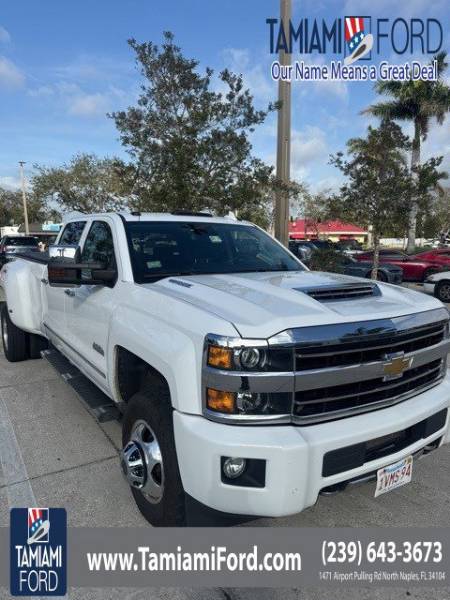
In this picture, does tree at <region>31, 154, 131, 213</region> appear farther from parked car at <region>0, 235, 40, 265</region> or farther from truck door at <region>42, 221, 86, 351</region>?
truck door at <region>42, 221, 86, 351</region>

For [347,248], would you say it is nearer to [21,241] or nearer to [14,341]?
[21,241]

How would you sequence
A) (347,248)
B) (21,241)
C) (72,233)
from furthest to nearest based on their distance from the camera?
(347,248) < (21,241) < (72,233)

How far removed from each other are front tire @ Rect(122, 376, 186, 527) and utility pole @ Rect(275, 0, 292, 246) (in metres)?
5.79

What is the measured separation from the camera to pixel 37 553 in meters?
2.41

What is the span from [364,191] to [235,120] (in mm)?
4489

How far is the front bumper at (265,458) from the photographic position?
2.02m

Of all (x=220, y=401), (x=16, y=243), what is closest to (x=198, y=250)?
(x=220, y=401)

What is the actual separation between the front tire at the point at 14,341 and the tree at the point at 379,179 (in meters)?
8.87

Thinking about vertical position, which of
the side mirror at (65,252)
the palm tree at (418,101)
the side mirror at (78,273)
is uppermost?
the palm tree at (418,101)

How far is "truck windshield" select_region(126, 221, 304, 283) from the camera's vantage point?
11.0 ft

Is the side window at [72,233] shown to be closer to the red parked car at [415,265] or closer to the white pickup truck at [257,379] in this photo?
the white pickup truck at [257,379]

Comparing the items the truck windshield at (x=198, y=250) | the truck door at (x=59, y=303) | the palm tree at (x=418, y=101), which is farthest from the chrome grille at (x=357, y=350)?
the palm tree at (x=418, y=101)

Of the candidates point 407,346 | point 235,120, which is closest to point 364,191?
point 235,120

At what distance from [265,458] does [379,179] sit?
10.8 m
